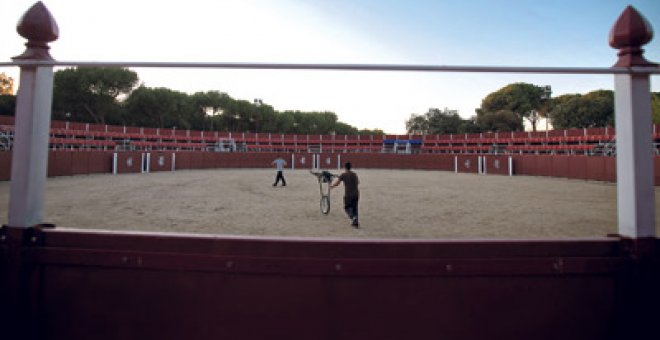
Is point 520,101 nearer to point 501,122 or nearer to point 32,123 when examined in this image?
point 501,122

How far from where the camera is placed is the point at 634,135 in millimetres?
1600

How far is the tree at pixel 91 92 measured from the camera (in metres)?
51.7

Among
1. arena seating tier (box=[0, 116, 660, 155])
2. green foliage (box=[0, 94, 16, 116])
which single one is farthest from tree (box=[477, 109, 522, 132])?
green foliage (box=[0, 94, 16, 116])

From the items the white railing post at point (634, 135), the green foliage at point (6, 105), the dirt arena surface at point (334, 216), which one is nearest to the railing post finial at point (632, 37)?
the white railing post at point (634, 135)

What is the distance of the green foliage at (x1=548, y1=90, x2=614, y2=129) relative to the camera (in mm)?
61000

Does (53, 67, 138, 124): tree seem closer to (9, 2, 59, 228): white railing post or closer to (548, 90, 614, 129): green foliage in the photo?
(9, 2, 59, 228): white railing post

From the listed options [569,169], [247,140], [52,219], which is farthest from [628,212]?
[247,140]

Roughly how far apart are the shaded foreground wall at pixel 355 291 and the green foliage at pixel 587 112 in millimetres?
77759

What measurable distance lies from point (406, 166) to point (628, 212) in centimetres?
4458

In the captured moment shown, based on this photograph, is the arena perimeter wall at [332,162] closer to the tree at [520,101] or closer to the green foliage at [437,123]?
the green foliage at [437,123]

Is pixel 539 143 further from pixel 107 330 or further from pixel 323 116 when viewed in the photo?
pixel 323 116

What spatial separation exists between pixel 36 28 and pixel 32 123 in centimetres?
54

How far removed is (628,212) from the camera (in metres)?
1.62

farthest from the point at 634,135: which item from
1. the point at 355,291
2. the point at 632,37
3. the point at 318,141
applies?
the point at 318,141
